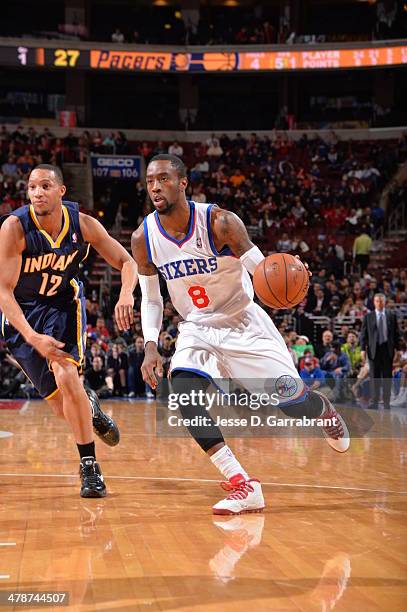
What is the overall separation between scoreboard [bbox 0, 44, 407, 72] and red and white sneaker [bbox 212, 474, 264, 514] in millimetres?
22161

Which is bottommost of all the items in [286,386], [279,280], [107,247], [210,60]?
[286,386]

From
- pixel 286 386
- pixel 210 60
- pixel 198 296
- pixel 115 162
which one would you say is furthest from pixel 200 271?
pixel 210 60

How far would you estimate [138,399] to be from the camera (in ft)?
44.9

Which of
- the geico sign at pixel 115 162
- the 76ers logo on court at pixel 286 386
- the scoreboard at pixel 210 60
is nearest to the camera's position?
the 76ers logo on court at pixel 286 386

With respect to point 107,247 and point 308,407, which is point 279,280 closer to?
point 308,407

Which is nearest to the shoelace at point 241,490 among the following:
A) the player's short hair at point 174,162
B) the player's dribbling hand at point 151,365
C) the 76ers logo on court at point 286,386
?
the 76ers logo on court at point 286,386

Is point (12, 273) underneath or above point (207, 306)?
above

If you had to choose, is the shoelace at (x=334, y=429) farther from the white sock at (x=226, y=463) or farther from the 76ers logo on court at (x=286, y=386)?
the white sock at (x=226, y=463)

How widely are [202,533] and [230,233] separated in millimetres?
1741

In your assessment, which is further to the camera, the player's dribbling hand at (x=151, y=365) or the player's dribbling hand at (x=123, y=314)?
the player's dribbling hand at (x=123, y=314)

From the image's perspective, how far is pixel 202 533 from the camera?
Result: 4281 millimetres

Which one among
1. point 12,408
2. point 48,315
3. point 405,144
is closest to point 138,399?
point 12,408

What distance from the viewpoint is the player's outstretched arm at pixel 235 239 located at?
5.01 m

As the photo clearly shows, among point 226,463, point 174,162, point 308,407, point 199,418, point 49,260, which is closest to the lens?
point 199,418
